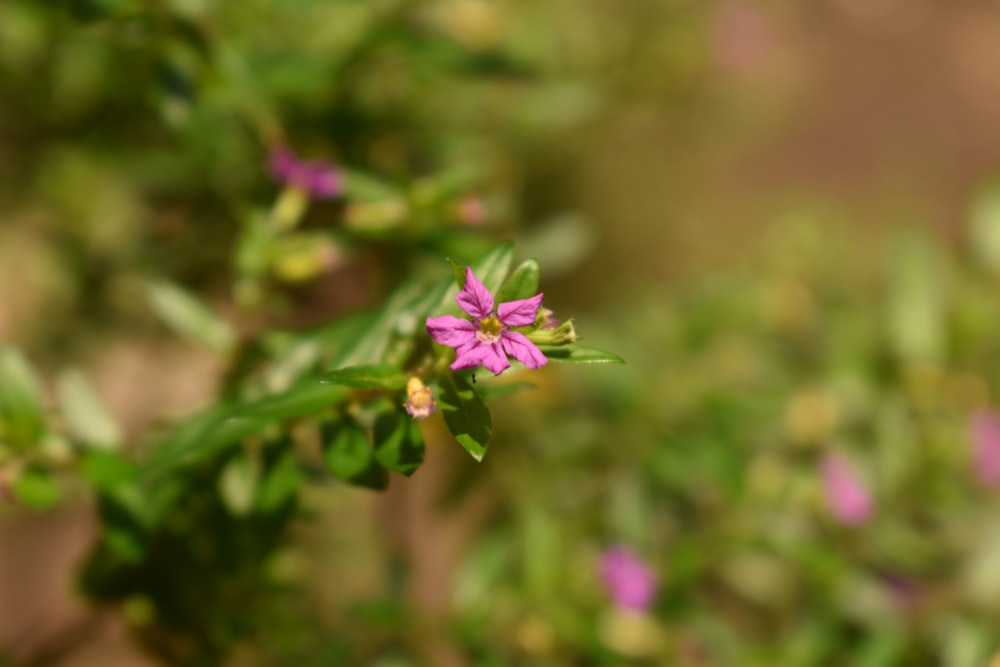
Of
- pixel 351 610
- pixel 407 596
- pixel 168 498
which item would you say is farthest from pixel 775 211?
pixel 168 498

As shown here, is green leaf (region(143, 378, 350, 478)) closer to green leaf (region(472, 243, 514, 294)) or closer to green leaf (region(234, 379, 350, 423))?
green leaf (region(234, 379, 350, 423))

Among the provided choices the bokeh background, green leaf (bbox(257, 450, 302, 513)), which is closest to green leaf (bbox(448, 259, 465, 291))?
green leaf (bbox(257, 450, 302, 513))

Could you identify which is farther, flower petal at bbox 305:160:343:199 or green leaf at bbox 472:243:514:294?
flower petal at bbox 305:160:343:199

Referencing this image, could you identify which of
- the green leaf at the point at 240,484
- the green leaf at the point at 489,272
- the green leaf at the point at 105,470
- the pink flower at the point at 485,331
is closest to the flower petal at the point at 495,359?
the pink flower at the point at 485,331

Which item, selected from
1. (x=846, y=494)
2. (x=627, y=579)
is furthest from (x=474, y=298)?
(x=846, y=494)

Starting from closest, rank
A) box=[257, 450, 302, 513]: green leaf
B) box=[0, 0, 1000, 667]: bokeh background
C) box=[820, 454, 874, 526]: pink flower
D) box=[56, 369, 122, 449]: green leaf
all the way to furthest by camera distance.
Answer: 1. box=[257, 450, 302, 513]: green leaf
2. box=[56, 369, 122, 449]: green leaf
3. box=[0, 0, 1000, 667]: bokeh background
4. box=[820, 454, 874, 526]: pink flower

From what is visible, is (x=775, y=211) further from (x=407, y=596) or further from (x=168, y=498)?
(x=168, y=498)

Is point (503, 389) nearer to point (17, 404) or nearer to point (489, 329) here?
point (489, 329)
